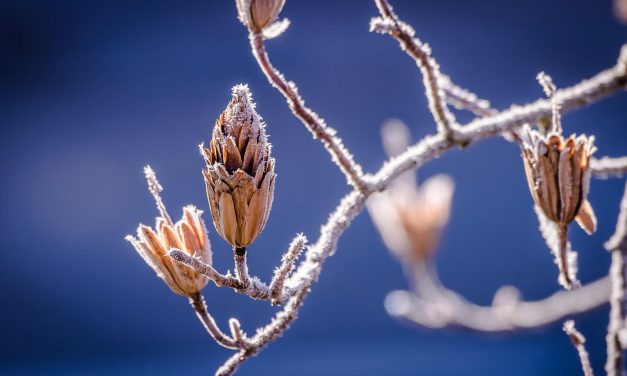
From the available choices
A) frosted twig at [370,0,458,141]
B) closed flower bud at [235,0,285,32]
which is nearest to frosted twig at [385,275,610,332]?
frosted twig at [370,0,458,141]

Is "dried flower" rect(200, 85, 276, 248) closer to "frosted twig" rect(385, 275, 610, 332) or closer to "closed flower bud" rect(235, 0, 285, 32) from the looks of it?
"closed flower bud" rect(235, 0, 285, 32)

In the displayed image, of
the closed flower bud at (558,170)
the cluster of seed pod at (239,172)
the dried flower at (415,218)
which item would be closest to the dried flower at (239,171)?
the cluster of seed pod at (239,172)

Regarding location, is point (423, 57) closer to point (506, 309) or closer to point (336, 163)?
point (336, 163)

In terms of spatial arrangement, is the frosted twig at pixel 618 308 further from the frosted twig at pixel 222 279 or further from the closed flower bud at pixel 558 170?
the frosted twig at pixel 222 279

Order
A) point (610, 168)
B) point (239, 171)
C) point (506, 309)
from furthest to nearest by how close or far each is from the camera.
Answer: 1. point (506, 309)
2. point (610, 168)
3. point (239, 171)

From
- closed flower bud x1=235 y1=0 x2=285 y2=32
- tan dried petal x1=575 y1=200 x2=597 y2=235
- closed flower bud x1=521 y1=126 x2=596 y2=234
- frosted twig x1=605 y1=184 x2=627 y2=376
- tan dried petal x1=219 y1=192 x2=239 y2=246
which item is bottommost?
frosted twig x1=605 y1=184 x2=627 y2=376

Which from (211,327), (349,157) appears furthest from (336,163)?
(211,327)
